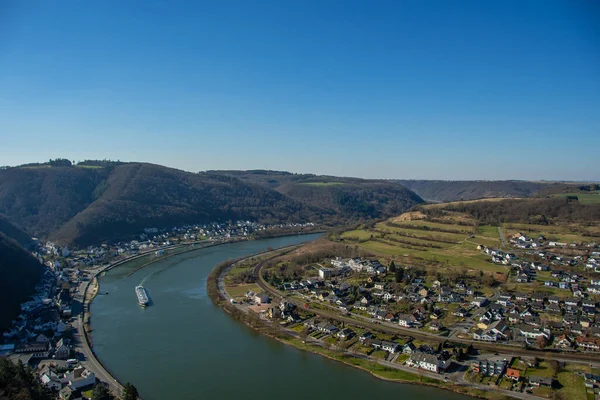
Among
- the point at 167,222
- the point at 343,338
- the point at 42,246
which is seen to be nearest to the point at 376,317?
the point at 343,338

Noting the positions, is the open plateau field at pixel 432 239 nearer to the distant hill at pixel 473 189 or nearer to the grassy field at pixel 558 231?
the grassy field at pixel 558 231

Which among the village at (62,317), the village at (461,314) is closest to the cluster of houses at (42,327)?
the village at (62,317)

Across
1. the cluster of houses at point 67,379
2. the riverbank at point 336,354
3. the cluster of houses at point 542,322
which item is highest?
the cluster of houses at point 542,322

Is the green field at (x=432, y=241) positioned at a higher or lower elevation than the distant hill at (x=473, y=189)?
lower

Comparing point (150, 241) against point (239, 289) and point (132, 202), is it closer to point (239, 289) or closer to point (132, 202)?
point (132, 202)

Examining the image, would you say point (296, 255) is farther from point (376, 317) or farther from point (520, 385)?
point (520, 385)
